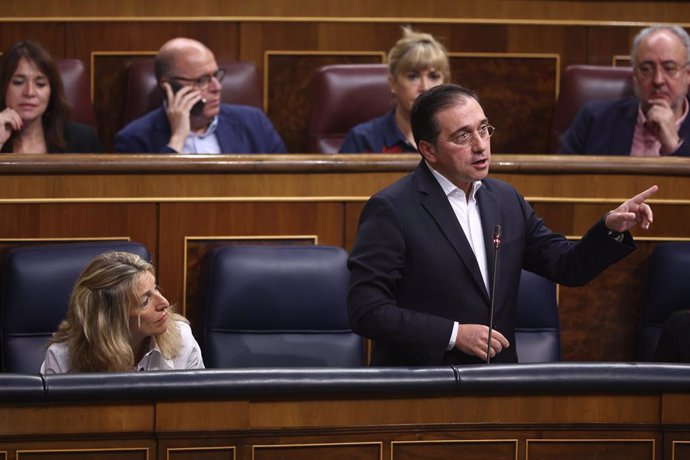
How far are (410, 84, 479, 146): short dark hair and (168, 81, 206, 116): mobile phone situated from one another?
628 mm

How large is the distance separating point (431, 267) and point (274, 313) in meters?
0.28

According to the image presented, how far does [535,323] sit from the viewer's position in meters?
1.42

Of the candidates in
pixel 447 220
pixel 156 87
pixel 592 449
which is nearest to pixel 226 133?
pixel 156 87

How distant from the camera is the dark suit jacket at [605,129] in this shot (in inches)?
68.9

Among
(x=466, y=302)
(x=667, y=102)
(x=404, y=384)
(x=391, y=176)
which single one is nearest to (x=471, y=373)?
(x=404, y=384)

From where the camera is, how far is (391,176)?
150 centimetres

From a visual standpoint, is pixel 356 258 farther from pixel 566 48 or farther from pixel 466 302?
pixel 566 48

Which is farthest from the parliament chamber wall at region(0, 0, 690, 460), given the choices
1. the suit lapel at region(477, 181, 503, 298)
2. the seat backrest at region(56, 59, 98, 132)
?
the suit lapel at region(477, 181, 503, 298)

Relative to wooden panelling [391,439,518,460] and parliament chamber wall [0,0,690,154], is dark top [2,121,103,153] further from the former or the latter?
wooden panelling [391,439,518,460]

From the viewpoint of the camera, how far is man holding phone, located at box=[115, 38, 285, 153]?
1.73 metres

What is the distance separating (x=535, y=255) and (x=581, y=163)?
0.33 m

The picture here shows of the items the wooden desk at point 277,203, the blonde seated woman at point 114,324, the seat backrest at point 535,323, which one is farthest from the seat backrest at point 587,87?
the blonde seated woman at point 114,324

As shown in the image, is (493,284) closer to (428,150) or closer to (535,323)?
(428,150)

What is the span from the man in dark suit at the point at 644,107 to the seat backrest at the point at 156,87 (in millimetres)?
497
